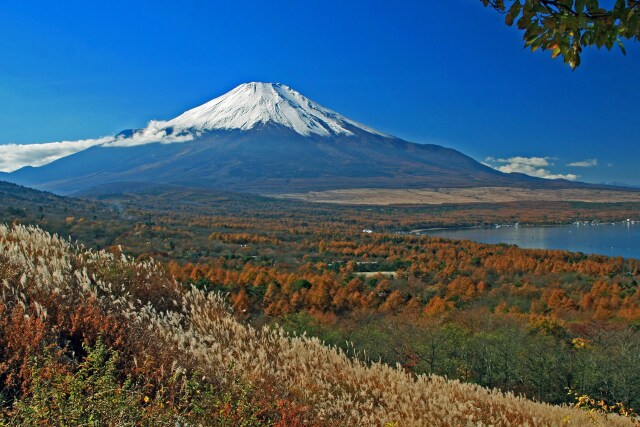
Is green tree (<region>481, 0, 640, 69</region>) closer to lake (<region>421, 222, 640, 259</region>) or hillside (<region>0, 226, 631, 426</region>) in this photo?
hillside (<region>0, 226, 631, 426</region>)

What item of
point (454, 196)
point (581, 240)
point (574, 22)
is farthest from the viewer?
point (454, 196)

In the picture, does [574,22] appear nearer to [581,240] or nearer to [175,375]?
[175,375]

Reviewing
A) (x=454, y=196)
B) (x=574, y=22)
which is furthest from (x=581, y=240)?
(x=454, y=196)

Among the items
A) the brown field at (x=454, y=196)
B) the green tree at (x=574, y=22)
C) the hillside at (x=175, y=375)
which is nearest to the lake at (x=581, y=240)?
Answer: the hillside at (x=175, y=375)

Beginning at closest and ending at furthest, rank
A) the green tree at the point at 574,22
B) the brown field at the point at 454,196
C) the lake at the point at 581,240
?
the green tree at the point at 574,22 < the lake at the point at 581,240 < the brown field at the point at 454,196

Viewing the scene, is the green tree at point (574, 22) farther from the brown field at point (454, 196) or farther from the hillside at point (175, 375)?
the brown field at point (454, 196)

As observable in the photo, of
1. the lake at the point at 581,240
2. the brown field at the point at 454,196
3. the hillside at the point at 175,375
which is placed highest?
the brown field at the point at 454,196

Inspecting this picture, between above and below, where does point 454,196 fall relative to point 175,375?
above

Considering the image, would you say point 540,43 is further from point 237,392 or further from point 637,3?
point 237,392
